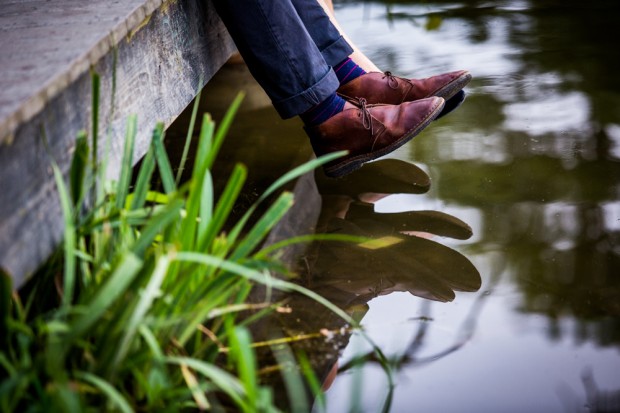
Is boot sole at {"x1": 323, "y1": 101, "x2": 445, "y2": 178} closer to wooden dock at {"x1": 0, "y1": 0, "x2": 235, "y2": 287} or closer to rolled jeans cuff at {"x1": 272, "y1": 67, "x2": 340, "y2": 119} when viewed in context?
rolled jeans cuff at {"x1": 272, "y1": 67, "x2": 340, "y2": 119}

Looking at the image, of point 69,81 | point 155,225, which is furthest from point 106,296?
point 69,81

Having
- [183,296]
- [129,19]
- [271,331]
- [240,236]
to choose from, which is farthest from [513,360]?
[129,19]

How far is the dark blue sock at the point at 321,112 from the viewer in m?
1.96

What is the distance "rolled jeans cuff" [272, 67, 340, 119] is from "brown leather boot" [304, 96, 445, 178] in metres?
0.07

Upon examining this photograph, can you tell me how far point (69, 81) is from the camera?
1.33m

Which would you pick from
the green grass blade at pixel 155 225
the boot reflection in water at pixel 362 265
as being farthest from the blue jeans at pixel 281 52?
the green grass blade at pixel 155 225

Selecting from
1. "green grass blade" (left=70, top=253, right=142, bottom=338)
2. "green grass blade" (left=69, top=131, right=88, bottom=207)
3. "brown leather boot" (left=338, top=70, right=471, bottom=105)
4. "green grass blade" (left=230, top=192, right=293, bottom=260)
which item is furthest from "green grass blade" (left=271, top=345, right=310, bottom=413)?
"brown leather boot" (left=338, top=70, right=471, bottom=105)

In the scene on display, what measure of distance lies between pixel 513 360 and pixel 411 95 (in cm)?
97

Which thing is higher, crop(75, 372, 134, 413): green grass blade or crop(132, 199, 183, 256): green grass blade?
crop(132, 199, 183, 256): green grass blade

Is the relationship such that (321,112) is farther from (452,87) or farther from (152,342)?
(152,342)

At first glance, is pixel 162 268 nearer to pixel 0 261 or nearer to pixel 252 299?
pixel 0 261

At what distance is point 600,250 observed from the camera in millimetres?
1636

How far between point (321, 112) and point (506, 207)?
478 millimetres

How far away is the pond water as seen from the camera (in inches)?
50.8
